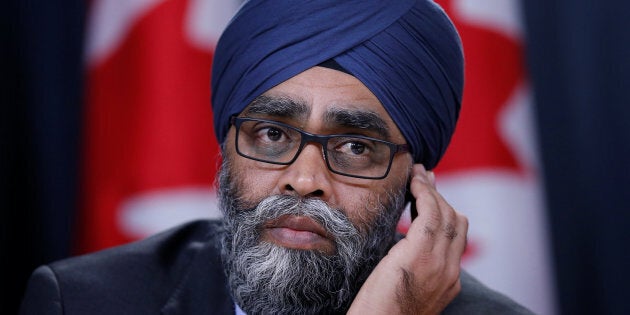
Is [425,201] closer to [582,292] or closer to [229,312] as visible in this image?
[229,312]

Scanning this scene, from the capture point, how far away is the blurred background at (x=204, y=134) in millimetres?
3018

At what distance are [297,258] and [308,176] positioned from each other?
20cm

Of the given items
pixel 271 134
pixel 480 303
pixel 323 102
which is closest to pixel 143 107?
pixel 271 134

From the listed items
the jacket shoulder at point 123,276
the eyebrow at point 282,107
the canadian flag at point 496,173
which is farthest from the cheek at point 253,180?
the canadian flag at point 496,173

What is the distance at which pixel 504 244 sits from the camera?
9.92ft

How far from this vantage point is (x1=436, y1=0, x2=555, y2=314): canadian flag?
3.02 m

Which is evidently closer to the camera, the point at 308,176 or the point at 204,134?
the point at 308,176

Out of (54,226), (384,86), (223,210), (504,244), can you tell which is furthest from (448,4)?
(54,226)

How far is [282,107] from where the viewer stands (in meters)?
2.00

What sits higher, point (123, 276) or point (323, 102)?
point (323, 102)

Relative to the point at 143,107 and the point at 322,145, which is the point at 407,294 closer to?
the point at 322,145

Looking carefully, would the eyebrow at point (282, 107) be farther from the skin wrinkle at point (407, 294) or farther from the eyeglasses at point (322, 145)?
the skin wrinkle at point (407, 294)

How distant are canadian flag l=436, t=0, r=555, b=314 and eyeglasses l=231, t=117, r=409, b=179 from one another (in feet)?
3.25

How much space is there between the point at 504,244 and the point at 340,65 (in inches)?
52.3
